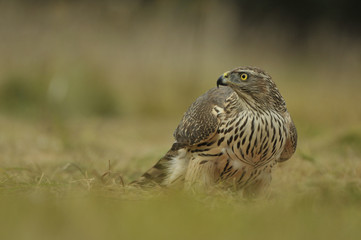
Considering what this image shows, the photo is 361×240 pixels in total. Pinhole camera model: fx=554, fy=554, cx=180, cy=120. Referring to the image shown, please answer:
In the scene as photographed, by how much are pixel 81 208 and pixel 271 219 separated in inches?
28.1

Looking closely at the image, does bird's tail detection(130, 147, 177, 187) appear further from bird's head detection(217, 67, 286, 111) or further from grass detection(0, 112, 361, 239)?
bird's head detection(217, 67, 286, 111)

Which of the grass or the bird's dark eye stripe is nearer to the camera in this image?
A: the grass

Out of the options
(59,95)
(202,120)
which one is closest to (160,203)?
(202,120)

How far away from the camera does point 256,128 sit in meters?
3.71

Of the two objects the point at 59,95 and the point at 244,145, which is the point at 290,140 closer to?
the point at 244,145

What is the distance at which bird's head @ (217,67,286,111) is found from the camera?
3.82 metres

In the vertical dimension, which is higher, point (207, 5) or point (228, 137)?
point (207, 5)

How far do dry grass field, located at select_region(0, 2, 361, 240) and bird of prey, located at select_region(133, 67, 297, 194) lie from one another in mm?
298

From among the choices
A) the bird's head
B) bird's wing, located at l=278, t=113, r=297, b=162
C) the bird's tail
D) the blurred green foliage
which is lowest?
the blurred green foliage

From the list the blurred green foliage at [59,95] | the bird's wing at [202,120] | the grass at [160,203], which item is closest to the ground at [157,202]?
the grass at [160,203]

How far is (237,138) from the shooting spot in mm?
3727

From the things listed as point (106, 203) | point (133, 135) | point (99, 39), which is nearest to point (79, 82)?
point (99, 39)

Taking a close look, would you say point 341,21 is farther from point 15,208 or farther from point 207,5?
point 15,208

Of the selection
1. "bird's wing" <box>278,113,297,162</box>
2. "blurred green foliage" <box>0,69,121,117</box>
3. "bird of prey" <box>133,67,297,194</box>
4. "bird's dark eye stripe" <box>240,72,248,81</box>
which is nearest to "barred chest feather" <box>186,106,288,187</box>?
"bird of prey" <box>133,67,297,194</box>
